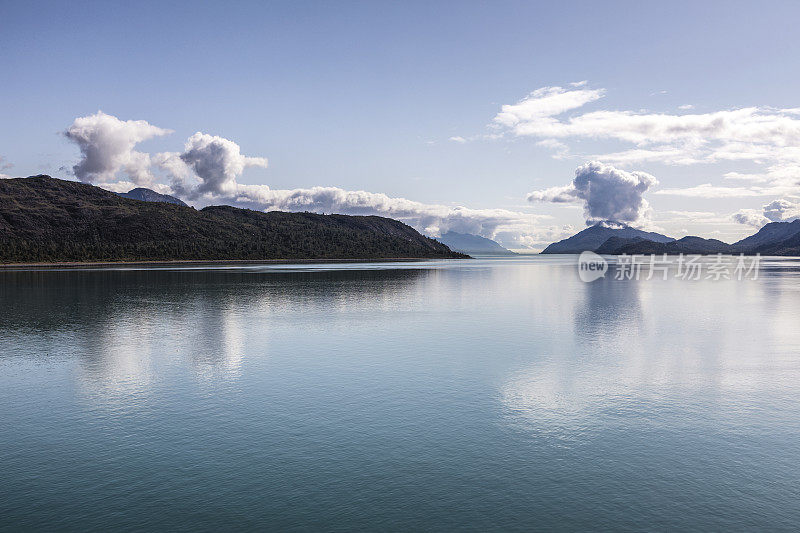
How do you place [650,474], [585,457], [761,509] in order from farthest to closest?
1. [585,457]
2. [650,474]
3. [761,509]

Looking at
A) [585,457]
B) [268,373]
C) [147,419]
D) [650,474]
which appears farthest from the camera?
[268,373]

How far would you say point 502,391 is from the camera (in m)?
27.2

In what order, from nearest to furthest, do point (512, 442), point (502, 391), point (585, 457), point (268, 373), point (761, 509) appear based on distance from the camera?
point (761, 509) → point (585, 457) → point (512, 442) → point (502, 391) → point (268, 373)

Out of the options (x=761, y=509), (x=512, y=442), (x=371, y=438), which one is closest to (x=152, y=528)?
(x=371, y=438)

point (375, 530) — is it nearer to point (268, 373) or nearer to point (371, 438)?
point (371, 438)

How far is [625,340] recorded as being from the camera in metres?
43.3

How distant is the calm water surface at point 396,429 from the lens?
587 inches

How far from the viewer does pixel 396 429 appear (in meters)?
21.4

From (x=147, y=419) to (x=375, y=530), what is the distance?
13164 millimetres

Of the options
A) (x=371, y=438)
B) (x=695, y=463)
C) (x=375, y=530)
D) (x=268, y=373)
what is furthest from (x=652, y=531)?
(x=268, y=373)

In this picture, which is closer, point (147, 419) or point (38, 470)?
point (38, 470)

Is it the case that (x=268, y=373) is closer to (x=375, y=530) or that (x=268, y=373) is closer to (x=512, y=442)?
(x=512, y=442)

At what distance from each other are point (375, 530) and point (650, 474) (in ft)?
30.1

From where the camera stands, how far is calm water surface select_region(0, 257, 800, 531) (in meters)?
14.9
